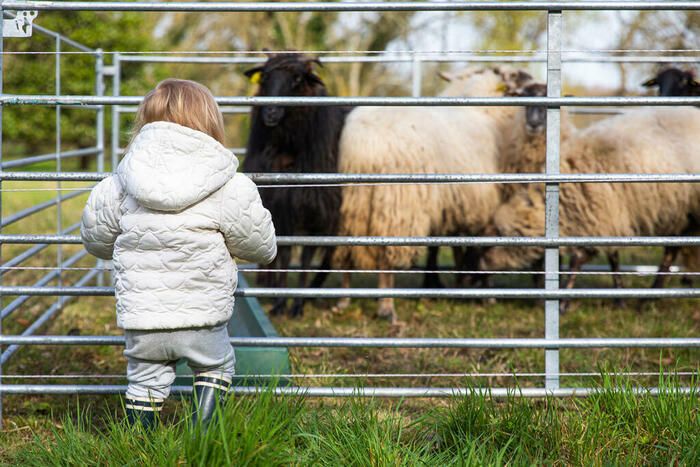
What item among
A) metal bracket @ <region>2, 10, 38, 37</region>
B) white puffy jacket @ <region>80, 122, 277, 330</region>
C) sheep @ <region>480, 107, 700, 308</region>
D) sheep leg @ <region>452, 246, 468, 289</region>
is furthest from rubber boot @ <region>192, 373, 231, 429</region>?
sheep leg @ <region>452, 246, 468, 289</region>

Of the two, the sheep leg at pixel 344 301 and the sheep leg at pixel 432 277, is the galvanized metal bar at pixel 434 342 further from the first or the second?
the sheep leg at pixel 432 277

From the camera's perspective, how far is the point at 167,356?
9.43ft

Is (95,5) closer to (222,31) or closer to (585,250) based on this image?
(585,250)

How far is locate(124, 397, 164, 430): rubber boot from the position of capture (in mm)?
2852

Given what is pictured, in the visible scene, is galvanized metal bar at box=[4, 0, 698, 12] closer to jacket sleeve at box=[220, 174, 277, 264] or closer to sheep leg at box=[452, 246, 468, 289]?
jacket sleeve at box=[220, 174, 277, 264]

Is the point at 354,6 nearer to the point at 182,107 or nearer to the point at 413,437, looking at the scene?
the point at 182,107

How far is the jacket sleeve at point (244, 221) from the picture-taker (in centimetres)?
282

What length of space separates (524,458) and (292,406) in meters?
0.87

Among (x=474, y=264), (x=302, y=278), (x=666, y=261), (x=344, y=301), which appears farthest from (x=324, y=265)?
(x=666, y=261)

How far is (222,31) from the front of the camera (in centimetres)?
2316

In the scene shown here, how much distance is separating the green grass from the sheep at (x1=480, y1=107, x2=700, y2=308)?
364 centimetres

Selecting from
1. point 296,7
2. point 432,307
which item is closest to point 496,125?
point 432,307

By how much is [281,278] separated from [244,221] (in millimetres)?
3885

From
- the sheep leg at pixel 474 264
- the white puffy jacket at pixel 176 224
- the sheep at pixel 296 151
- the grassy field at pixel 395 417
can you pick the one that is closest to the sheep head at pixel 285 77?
the sheep at pixel 296 151
